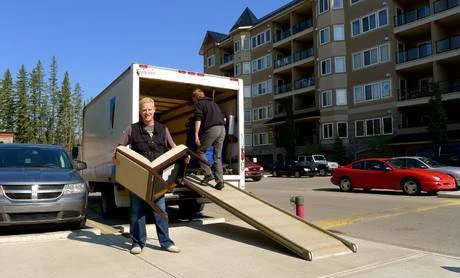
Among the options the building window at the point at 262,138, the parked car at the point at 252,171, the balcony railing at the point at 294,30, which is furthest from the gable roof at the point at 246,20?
the parked car at the point at 252,171

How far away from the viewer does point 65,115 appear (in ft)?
292

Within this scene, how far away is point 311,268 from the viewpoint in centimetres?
589

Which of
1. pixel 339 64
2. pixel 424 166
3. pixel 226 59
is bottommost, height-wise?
pixel 424 166

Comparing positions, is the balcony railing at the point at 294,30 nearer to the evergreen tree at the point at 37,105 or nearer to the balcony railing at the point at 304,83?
the balcony railing at the point at 304,83

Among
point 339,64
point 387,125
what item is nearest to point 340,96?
point 339,64

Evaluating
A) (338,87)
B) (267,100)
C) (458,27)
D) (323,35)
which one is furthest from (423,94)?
(267,100)

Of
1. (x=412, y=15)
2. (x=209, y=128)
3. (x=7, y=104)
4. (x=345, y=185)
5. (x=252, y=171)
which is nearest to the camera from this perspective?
(x=209, y=128)

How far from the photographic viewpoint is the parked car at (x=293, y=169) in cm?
3719

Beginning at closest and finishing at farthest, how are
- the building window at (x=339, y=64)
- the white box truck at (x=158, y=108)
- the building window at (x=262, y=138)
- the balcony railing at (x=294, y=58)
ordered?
the white box truck at (x=158, y=108)
the building window at (x=339, y=64)
the balcony railing at (x=294, y=58)
the building window at (x=262, y=138)

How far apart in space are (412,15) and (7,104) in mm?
68461

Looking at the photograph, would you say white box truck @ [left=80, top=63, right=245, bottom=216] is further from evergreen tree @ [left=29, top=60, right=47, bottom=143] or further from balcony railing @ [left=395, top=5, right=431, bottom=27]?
evergreen tree @ [left=29, top=60, right=47, bottom=143]

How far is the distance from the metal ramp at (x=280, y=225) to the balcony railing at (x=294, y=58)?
4145 cm

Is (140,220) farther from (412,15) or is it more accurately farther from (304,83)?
(304,83)

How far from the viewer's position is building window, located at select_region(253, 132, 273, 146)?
5581 cm
